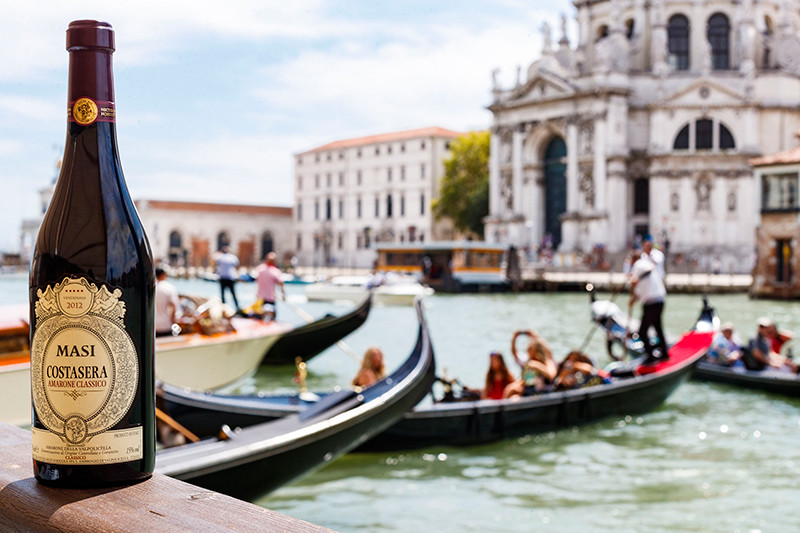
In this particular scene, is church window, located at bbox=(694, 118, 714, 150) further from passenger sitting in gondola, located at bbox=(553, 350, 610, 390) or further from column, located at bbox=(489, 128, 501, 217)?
passenger sitting in gondola, located at bbox=(553, 350, 610, 390)

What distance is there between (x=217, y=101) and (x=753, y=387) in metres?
8.10

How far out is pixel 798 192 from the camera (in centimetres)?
2097

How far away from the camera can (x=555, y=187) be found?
36438 mm

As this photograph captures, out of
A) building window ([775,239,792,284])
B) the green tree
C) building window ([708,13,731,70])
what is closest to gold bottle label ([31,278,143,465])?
building window ([775,239,792,284])

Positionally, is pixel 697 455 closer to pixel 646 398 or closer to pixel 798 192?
pixel 646 398

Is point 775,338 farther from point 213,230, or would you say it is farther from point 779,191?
point 213,230

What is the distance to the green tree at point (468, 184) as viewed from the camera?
Result: 40.8 m

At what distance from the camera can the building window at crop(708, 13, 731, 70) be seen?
117 ft

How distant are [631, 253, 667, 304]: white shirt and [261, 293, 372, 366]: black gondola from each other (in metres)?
3.27

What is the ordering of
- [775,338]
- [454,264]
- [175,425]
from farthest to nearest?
1. [454,264]
2. [775,338]
3. [175,425]

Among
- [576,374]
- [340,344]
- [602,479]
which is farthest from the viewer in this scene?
[340,344]

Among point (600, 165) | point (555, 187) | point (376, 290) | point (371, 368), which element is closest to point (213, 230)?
point (555, 187)

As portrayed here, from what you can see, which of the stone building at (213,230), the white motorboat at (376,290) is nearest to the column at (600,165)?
the white motorboat at (376,290)

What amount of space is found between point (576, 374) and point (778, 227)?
15871 millimetres
